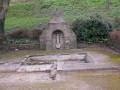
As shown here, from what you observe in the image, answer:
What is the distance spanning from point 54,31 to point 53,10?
1402cm

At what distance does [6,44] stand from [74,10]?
573 inches

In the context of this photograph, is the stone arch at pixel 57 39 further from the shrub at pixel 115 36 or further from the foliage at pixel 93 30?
the shrub at pixel 115 36

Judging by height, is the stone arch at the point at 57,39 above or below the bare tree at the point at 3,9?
below

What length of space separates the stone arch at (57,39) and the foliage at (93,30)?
4.77 feet

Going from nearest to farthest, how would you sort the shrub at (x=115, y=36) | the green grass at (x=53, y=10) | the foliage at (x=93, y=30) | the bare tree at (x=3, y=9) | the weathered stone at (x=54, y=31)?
1. the shrub at (x=115, y=36)
2. the weathered stone at (x=54, y=31)
3. the foliage at (x=93, y=30)
4. the bare tree at (x=3, y=9)
5. the green grass at (x=53, y=10)

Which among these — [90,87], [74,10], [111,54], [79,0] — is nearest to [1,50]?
[111,54]

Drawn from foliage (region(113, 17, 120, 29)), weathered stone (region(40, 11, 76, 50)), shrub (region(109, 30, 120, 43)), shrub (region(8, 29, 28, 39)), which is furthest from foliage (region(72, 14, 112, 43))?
shrub (region(8, 29, 28, 39))

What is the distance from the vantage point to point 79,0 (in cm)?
4212

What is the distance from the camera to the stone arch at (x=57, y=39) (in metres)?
24.2

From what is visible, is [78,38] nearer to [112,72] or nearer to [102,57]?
[102,57]

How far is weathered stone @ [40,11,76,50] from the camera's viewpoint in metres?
24.1


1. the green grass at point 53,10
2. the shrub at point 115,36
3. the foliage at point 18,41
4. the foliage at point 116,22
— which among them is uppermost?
the green grass at point 53,10

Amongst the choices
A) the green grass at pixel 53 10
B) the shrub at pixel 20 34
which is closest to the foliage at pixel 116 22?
the green grass at pixel 53 10

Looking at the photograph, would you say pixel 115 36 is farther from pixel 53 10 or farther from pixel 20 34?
pixel 53 10
